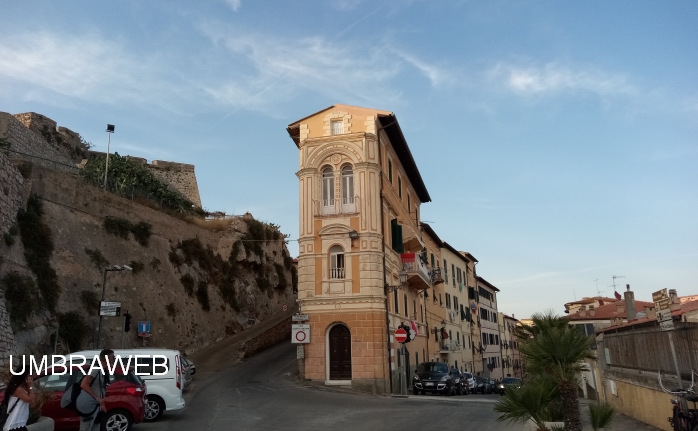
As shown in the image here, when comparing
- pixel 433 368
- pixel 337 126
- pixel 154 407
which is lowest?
pixel 154 407

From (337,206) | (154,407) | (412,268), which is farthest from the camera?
(412,268)

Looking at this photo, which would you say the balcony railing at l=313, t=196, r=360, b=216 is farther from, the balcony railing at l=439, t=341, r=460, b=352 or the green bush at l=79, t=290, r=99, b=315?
the balcony railing at l=439, t=341, r=460, b=352

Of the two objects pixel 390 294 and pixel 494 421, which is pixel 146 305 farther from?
pixel 494 421

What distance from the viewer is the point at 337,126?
27.3m

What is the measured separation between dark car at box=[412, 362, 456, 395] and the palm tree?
16.4 m

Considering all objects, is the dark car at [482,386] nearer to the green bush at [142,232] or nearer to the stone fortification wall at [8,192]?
the green bush at [142,232]

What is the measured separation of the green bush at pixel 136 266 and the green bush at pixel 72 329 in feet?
22.1

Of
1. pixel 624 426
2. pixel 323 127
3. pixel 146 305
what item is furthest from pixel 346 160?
pixel 624 426

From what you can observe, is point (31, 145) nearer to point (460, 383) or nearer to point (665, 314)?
point (460, 383)

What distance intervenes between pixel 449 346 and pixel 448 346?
0.48 metres

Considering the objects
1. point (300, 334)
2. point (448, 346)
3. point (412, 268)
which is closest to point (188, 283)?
point (300, 334)

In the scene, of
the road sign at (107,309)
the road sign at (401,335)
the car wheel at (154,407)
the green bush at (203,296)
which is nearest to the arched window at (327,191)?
the road sign at (401,335)

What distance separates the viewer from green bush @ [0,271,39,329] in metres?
21.1

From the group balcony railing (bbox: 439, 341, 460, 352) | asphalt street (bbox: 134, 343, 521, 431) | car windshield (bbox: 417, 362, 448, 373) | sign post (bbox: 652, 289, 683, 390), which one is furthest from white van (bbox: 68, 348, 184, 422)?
balcony railing (bbox: 439, 341, 460, 352)
